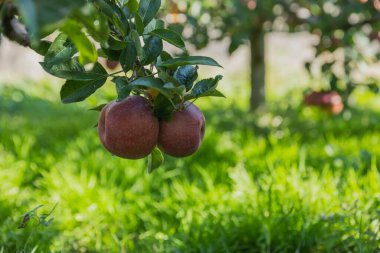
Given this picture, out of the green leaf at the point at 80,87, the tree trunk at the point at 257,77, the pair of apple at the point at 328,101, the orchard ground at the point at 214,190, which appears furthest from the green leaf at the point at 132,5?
the tree trunk at the point at 257,77

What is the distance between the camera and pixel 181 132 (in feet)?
2.83

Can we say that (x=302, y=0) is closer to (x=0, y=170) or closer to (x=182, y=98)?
(x=0, y=170)

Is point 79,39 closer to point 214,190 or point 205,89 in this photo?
point 205,89

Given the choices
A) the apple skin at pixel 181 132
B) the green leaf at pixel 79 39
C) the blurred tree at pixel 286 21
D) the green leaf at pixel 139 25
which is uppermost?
the green leaf at pixel 79 39

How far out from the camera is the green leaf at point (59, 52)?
2.83 ft

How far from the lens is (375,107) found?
3928 millimetres

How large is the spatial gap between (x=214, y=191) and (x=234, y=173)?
18cm

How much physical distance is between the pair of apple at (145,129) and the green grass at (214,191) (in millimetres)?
629

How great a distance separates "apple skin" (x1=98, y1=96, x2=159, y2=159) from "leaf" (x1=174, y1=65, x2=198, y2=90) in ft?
0.22

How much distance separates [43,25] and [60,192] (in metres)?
1.59

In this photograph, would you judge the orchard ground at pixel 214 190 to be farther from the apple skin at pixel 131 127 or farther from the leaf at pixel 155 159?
the apple skin at pixel 131 127

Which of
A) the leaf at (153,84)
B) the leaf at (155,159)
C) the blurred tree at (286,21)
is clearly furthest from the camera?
the blurred tree at (286,21)

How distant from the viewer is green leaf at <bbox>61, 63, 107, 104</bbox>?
0.88 meters

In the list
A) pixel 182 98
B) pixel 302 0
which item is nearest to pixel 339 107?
pixel 302 0
